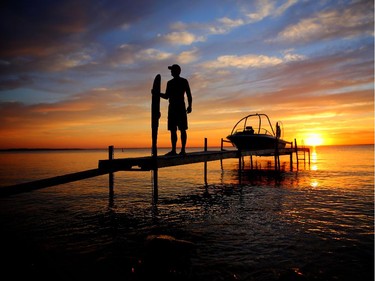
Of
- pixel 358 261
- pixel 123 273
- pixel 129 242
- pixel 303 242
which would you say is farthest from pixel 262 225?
pixel 123 273

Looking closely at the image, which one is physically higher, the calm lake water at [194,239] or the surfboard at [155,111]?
the surfboard at [155,111]

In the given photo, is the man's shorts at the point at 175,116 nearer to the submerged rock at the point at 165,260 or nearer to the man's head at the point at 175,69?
the man's head at the point at 175,69

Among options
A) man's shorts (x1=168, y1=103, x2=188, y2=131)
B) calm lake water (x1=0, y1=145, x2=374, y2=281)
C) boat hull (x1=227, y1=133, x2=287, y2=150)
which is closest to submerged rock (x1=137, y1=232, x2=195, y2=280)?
calm lake water (x1=0, y1=145, x2=374, y2=281)

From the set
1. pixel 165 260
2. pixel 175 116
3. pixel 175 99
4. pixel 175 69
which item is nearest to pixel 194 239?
pixel 165 260

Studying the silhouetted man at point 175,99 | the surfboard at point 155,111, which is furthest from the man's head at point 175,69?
the surfboard at point 155,111

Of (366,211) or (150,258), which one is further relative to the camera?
(366,211)

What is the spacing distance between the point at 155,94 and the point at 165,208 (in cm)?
570

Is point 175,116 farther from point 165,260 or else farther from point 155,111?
point 165,260

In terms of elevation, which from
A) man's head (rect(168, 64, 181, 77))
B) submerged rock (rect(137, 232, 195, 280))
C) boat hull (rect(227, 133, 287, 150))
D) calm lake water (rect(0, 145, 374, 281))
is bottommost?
calm lake water (rect(0, 145, 374, 281))

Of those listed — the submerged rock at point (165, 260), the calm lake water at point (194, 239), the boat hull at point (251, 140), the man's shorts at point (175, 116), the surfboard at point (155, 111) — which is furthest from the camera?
the boat hull at point (251, 140)

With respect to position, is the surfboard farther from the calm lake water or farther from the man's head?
the calm lake water

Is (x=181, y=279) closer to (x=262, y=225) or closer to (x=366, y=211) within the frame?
(x=262, y=225)

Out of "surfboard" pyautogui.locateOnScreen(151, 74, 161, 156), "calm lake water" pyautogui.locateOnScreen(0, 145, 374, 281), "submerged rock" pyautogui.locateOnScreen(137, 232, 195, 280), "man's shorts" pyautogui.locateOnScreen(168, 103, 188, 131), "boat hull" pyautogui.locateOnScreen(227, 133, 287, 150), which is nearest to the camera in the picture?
"submerged rock" pyautogui.locateOnScreen(137, 232, 195, 280)

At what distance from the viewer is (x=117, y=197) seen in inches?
597
